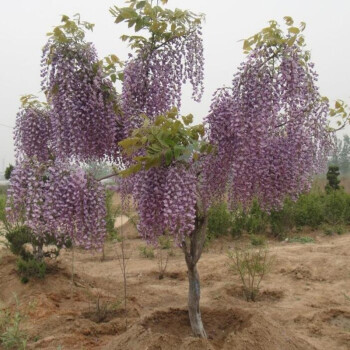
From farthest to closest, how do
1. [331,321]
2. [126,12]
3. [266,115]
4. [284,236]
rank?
[284,236], [331,321], [126,12], [266,115]

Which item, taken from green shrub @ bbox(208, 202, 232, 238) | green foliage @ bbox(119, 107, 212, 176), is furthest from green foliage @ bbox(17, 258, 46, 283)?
green shrub @ bbox(208, 202, 232, 238)

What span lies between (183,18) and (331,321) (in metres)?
4.23

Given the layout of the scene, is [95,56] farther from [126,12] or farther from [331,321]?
[331,321]

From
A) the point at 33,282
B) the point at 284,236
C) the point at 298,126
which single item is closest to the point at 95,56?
the point at 298,126

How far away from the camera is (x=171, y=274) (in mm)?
8453

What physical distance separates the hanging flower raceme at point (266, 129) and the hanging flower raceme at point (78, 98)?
1.09m

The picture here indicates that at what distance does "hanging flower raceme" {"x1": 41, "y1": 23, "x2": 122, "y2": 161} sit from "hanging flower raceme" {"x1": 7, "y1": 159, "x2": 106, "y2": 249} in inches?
11.6

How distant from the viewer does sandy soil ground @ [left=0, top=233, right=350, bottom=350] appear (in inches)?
158

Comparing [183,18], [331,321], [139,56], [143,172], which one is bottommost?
[331,321]

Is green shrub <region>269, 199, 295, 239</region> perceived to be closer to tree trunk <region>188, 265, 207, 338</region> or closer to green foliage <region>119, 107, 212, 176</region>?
tree trunk <region>188, 265, 207, 338</region>

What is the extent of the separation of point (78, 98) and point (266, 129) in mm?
1779

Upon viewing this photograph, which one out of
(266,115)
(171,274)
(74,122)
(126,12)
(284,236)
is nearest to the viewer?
(266,115)

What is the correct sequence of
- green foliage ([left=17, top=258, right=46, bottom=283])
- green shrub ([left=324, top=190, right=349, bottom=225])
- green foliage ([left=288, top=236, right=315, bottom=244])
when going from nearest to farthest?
green foliage ([left=17, top=258, right=46, bottom=283]) → green foliage ([left=288, top=236, right=315, bottom=244]) → green shrub ([left=324, top=190, right=349, bottom=225])

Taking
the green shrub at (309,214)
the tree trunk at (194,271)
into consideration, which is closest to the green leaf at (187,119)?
the tree trunk at (194,271)
